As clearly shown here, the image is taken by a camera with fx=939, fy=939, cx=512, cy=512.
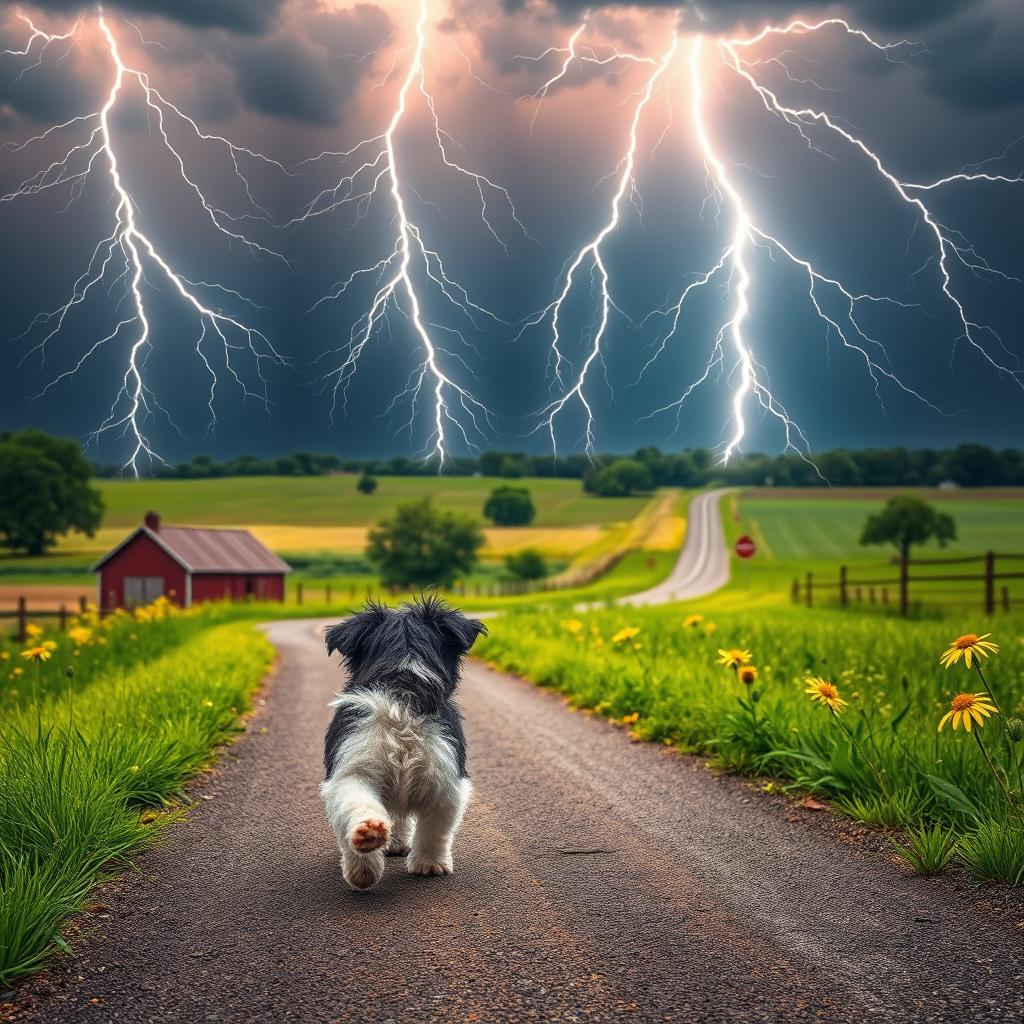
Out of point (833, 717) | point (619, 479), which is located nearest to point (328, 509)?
point (619, 479)

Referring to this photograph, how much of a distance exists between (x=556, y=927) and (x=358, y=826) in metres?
0.83

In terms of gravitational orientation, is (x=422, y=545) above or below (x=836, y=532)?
below

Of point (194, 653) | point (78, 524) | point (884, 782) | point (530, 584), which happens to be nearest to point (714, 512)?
point (530, 584)

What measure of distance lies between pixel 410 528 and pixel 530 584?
1224 centimetres

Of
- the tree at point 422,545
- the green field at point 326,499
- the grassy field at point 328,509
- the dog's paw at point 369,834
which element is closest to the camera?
the dog's paw at point 369,834

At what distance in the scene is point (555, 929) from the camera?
347 centimetres

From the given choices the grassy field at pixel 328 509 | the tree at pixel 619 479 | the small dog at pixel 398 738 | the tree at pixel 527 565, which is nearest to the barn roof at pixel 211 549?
the grassy field at pixel 328 509

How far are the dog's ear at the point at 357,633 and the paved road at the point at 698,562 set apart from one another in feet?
102

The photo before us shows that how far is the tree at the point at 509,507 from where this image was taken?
81.2 metres

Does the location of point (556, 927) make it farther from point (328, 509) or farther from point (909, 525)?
point (328, 509)

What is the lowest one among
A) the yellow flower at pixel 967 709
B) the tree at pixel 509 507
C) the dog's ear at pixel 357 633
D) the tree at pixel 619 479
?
the tree at pixel 509 507

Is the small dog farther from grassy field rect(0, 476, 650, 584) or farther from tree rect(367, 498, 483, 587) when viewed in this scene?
tree rect(367, 498, 483, 587)

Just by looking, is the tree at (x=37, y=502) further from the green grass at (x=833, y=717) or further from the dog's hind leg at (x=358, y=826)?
the dog's hind leg at (x=358, y=826)

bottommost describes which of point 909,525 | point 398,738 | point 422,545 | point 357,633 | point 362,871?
point 422,545
